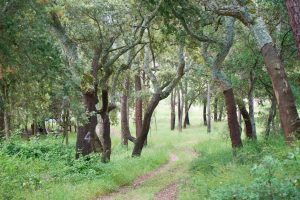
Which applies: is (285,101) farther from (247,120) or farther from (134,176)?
(247,120)

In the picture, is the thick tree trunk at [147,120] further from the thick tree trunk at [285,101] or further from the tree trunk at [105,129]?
the thick tree trunk at [285,101]

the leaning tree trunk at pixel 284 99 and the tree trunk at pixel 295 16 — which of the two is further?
the leaning tree trunk at pixel 284 99

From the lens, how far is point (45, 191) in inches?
412

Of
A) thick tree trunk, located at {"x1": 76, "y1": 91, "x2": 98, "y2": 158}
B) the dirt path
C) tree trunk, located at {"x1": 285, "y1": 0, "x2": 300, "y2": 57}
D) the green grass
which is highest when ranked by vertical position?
tree trunk, located at {"x1": 285, "y1": 0, "x2": 300, "y2": 57}

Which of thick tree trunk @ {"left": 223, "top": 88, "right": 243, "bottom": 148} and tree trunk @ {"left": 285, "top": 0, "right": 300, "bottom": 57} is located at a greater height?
tree trunk @ {"left": 285, "top": 0, "right": 300, "bottom": 57}

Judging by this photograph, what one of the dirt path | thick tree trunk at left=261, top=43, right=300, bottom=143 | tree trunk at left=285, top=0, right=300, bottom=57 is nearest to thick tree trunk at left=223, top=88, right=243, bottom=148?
the dirt path

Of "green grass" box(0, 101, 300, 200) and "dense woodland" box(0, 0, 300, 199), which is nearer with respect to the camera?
"green grass" box(0, 101, 300, 200)

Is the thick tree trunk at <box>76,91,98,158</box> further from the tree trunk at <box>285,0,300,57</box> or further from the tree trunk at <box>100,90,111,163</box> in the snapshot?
the tree trunk at <box>285,0,300,57</box>

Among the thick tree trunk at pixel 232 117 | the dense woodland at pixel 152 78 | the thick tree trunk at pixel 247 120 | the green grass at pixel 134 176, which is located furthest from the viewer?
the thick tree trunk at pixel 247 120

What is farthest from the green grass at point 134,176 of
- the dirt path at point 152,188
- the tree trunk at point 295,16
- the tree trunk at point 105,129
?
the tree trunk at point 295,16

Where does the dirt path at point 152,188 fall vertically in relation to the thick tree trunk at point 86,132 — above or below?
below

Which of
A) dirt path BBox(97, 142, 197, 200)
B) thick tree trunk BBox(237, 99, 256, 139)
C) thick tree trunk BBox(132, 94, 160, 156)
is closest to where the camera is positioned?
dirt path BBox(97, 142, 197, 200)

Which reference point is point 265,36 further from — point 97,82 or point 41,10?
point 97,82

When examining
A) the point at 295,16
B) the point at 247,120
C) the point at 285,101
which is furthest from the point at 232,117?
the point at 295,16
